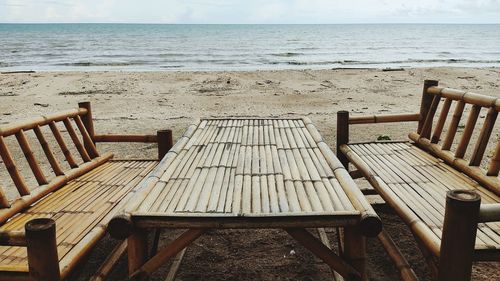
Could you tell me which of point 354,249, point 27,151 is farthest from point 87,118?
point 354,249

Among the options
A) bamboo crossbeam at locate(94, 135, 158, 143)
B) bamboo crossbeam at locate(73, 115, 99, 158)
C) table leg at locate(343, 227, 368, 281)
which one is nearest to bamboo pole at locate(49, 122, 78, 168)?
bamboo crossbeam at locate(73, 115, 99, 158)

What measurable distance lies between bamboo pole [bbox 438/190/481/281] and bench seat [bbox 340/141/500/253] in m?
0.38

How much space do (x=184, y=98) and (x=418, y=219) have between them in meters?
9.55

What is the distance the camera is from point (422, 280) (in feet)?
10.2

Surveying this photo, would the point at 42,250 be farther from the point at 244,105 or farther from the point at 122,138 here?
the point at 244,105

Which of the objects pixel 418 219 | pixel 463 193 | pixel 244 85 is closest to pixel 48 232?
pixel 463 193

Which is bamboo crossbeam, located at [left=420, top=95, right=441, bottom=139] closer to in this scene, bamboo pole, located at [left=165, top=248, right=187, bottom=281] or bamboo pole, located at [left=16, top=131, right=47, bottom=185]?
bamboo pole, located at [left=165, top=248, right=187, bottom=281]

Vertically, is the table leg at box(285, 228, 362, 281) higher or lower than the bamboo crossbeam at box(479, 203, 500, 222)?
lower

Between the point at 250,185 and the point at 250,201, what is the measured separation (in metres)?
0.24

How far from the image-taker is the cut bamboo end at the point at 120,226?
2.13 m

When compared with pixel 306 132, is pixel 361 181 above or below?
below

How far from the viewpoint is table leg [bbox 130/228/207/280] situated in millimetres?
2334

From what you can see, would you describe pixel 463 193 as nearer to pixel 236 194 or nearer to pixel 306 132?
pixel 236 194

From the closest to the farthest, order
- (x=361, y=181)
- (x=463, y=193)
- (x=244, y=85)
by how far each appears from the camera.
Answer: (x=463, y=193) → (x=361, y=181) → (x=244, y=85)
